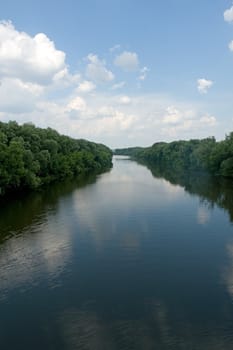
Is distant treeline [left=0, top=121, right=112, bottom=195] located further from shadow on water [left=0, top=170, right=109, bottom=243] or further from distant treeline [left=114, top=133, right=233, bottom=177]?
distant treeline [left=114, top=133, right=233, bottom=177]

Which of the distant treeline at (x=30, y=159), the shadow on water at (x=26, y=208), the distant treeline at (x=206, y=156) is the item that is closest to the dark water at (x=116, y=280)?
the shadow on water at (x=26, y=208)

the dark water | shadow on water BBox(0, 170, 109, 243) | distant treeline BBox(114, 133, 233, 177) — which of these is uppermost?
distant treeline BBox(114, 133, 233, 177)

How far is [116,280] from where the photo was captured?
16797mm

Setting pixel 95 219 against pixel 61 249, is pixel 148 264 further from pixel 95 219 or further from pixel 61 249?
pixel 95 219

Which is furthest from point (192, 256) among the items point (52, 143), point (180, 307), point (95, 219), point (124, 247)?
point (52, 143)

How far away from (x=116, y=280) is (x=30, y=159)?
33019 mm

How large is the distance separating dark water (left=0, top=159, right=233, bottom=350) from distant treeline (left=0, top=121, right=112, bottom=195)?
10.7 m

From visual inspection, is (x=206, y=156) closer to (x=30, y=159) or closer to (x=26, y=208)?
(x=30, y=159)

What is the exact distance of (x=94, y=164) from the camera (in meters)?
102

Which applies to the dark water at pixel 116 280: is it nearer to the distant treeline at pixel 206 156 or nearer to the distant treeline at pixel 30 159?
the distant treeline at pixel 30 159

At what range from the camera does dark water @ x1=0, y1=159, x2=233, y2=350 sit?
1213cm

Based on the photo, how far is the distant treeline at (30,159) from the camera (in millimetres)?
40219

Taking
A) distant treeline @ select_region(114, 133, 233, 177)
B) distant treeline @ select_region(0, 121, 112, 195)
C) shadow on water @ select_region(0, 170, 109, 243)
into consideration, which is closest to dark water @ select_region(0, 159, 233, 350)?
shadow on water @ select_region(0, 170, 109, 243)

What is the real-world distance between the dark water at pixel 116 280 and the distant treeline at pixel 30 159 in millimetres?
10686
